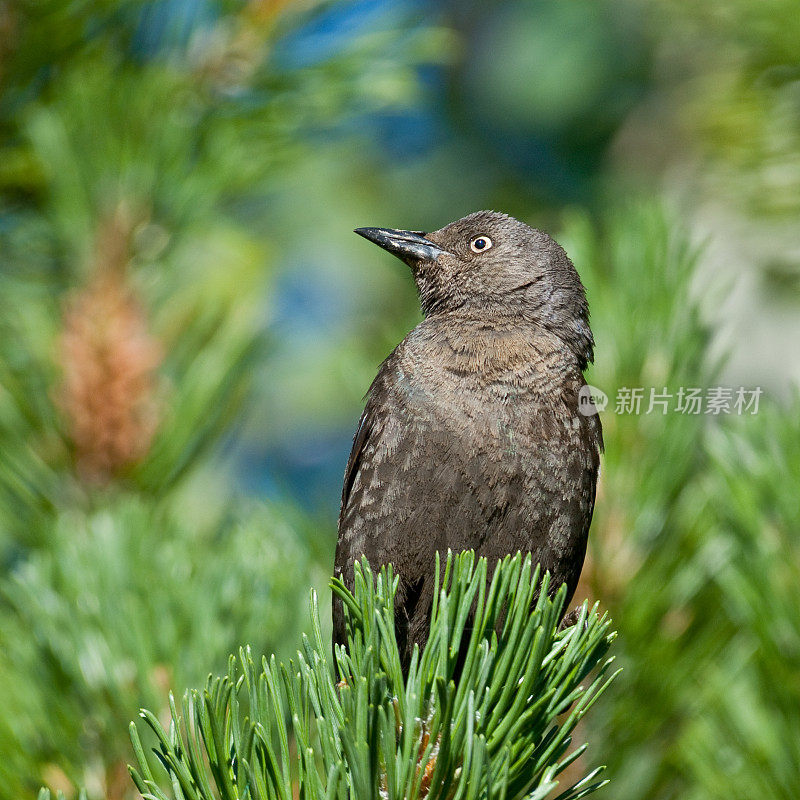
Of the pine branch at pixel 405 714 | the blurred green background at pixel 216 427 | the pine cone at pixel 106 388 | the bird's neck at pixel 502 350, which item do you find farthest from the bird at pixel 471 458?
the pine branch at pixel 405 714

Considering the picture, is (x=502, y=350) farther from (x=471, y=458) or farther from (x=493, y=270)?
(x=493, y=270)

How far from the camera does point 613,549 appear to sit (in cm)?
228

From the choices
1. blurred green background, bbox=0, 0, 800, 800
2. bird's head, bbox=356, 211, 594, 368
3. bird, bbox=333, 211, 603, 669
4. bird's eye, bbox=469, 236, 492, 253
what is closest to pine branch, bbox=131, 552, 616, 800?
blurred green background, bbox=0, 0, 800, 800

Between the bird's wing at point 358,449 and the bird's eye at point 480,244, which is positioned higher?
the bird's eye at point 480,244

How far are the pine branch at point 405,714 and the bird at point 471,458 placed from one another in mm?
822

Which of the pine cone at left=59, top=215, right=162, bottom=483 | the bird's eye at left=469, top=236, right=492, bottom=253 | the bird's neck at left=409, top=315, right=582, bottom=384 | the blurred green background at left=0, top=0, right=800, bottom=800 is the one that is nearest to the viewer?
the blurred green background at left=0, top=0, right=800, bottom=800

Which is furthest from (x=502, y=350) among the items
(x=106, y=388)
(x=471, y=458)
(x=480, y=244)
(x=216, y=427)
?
(x=106, y=388)

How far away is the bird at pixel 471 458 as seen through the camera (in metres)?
2.47

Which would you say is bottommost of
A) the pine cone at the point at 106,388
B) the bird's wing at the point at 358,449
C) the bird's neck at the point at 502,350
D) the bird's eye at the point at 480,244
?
the bird's wing at the point at 358,449

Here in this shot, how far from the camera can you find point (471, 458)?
8.16ft

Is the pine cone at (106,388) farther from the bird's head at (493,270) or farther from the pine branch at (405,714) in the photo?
the bird's head at (493,270)

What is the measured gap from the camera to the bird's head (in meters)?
3.03

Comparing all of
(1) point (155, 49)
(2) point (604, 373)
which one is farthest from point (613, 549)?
(1) point (155, 49)

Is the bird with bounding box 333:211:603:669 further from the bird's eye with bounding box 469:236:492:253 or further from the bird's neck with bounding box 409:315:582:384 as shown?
the bird's eye with bounding box 469:236:492:253
